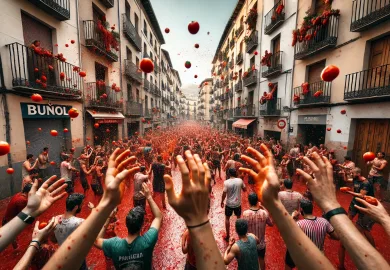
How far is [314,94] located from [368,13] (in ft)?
11.7

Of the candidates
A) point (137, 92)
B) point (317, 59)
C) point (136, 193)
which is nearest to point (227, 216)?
point (136, 193)

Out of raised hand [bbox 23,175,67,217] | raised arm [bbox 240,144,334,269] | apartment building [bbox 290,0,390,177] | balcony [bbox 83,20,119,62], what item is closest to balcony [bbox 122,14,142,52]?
balcony [bbox 83,20,119,62]

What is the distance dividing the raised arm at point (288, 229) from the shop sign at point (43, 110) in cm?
900

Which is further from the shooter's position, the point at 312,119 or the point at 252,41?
the point at 252,41

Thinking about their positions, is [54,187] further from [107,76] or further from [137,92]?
[137,92]

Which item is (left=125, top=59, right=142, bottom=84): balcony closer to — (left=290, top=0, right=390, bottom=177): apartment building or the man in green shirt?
(left=290, top=0, right=390, bottom=177): apartment building

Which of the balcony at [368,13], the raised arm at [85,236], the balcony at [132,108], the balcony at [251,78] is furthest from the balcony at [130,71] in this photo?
the raised arm at [85,236]

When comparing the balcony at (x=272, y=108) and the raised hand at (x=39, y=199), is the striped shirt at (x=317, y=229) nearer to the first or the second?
the raised hand at (x=39, y=199)

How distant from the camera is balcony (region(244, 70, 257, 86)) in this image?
1585 cm

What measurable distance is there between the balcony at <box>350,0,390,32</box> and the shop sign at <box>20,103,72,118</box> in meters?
13.3

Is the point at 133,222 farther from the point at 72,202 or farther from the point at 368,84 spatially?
the point at 368,84

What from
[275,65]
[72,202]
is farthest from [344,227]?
[275,65]

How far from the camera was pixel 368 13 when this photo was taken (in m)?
7.05

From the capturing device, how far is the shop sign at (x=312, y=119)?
9070 millimetres
